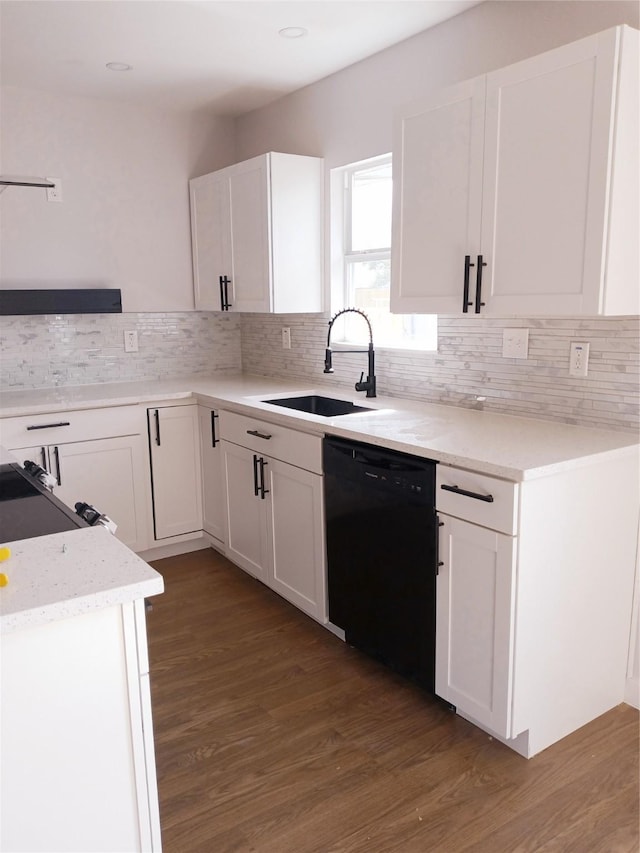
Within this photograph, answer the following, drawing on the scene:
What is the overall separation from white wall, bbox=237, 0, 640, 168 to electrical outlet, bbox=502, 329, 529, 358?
39.6 inches

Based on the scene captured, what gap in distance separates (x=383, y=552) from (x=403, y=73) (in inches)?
83.7

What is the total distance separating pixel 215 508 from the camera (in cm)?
371

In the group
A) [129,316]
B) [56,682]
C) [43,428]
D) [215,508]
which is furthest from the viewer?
[129,316]

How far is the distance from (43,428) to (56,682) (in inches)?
90.7

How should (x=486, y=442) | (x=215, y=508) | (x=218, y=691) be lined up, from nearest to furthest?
(x=486, y=442)
(x=218, y=691)
(x=215, y=508)

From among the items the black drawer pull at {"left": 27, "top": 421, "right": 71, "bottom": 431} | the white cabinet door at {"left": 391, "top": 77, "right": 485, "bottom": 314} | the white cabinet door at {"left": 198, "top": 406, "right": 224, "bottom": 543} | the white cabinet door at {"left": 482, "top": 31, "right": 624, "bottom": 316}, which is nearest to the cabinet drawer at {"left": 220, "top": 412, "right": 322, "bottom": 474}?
the white cabinet door at {"left": 198, "top": 406, "right": 224, "bottom": 543}

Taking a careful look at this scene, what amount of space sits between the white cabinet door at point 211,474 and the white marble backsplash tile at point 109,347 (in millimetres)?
748

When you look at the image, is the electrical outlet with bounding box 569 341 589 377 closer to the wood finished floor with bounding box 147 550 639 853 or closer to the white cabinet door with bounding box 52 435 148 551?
the wood finished floor with bounding box 147 550 639 853

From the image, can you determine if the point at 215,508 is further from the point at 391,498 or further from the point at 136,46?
the point at 136,46

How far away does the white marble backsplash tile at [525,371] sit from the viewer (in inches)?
90.4

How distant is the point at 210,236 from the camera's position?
4.08 m

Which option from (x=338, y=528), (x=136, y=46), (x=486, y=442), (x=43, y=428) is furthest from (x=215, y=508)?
(x=136, y=46)

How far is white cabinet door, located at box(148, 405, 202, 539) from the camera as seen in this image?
12.0ft

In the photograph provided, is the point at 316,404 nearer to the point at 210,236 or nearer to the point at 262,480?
the point at 262,480
